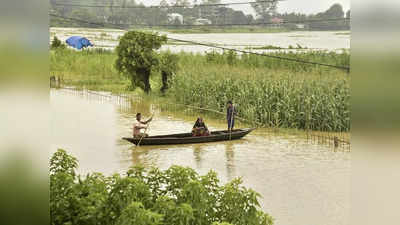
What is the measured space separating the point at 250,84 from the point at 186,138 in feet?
2.40

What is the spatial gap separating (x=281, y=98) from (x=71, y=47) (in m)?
1.76

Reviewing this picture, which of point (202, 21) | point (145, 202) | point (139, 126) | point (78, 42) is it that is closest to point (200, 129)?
point (139, 126)

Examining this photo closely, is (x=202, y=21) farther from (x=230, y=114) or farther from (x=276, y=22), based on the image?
(x=230, y=114)

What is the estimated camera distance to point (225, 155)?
15.4ft

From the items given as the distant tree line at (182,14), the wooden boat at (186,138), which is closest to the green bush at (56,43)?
the distant tree line at (182,14)

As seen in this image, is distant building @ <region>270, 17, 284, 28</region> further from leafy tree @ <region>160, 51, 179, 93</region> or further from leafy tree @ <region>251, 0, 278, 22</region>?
leafy tree @ <region>160, 51, 179, 93</region>

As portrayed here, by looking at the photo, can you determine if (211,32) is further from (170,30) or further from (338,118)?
(338,118)

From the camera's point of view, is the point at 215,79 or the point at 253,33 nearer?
the point at 253,33

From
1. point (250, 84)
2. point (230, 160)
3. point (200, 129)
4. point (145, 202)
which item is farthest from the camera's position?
point (250, 84)

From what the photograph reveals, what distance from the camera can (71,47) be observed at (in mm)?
4934

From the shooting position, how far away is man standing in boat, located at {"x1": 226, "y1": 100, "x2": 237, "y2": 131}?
4906 millimetres

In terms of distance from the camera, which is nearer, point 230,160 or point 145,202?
point 145,202

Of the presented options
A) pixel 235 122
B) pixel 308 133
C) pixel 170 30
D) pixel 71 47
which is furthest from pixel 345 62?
pixel 71 47

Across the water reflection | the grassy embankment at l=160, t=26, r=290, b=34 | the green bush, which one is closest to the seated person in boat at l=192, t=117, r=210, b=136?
the water reflection
